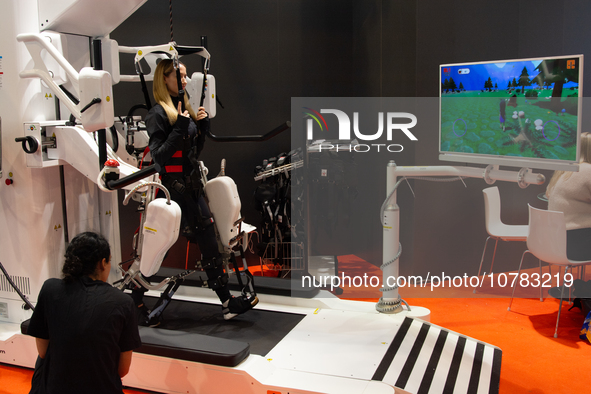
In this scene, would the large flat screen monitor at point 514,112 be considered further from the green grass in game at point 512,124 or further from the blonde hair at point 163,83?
the blonde hair at point 163,83

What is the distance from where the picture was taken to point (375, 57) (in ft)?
17.7

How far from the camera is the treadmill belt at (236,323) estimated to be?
3465mm

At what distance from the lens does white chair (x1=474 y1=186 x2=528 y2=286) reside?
3.75m

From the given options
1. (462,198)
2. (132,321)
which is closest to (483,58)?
(462,198)

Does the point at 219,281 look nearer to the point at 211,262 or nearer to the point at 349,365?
the point at 211,262

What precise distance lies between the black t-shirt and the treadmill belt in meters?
1.38

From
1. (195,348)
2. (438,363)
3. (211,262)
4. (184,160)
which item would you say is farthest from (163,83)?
(438,363)

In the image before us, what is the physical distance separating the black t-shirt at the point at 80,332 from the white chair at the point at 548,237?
9.80ft

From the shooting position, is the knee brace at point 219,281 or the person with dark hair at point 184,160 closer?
the person with dark hair at point 184,160

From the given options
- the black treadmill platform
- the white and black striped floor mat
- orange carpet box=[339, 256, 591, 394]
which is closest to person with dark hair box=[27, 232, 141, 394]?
the black treadmill platform

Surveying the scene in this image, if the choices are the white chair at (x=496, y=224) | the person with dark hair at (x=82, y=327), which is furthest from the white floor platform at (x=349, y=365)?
the person with dark hair at (x=82, y=327)

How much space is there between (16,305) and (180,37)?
3.36m

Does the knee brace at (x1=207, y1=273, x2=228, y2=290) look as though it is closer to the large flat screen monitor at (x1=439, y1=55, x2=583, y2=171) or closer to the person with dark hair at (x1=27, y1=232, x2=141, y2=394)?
the person with dark hair at (x1=27, y1=232, x2=141, y2=394)

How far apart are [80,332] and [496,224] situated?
300 centimetres
